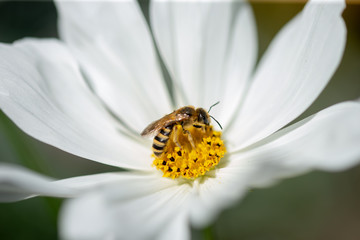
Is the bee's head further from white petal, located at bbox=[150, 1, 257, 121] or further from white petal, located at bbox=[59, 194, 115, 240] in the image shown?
white petal, located at bbox=[59, 194, 115, 240]

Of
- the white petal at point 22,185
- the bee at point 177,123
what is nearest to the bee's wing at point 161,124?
the bee at point 177,123

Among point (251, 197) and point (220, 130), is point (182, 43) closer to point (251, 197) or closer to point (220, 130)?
point (220, 130)

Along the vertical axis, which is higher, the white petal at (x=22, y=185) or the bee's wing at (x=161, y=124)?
the white petal at (x=22, y=185)

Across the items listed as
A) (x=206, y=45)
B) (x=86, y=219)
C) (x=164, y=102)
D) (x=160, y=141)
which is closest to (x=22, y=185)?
(x=86, y=219)

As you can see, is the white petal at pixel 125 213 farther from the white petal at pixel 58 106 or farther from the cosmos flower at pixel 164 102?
A: the white petal at pixel 58 106

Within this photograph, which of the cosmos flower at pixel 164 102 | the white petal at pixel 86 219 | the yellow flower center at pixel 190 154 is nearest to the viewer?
the white petal at pixel 86 219

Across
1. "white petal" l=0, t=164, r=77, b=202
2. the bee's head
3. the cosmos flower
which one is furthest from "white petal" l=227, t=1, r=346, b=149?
"white petal" l=0, t=164, r=77, b=202

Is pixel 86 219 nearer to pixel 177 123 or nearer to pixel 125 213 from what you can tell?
pixel 125 213
